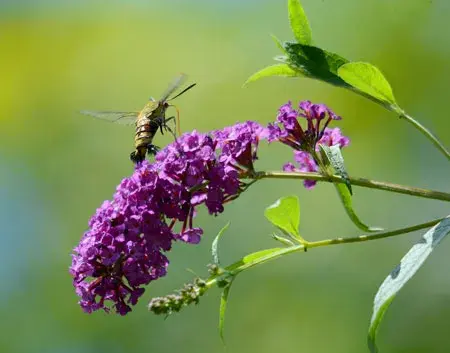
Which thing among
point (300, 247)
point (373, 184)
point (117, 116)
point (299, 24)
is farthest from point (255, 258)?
point (117, 116)

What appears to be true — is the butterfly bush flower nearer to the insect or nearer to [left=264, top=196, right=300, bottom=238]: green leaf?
[left=264, top=196, right=300, bottom=238]: green leaf

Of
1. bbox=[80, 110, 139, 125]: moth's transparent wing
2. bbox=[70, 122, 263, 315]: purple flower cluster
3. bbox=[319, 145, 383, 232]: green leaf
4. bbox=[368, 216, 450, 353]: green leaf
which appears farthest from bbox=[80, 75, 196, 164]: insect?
bbox=[368, 216, 450, 353]: green leaf

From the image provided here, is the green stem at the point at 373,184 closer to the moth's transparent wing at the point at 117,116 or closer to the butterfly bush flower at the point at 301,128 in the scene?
the butterfly bush flower at the point at 301,128

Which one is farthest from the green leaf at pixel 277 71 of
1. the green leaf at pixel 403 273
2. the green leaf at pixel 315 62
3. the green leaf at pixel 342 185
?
the green leaf at pixel 403 273

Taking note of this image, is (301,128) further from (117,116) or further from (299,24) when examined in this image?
(117,116)

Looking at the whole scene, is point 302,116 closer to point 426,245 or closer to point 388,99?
point 388,99
